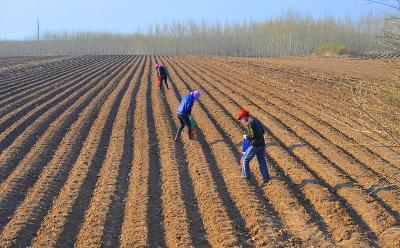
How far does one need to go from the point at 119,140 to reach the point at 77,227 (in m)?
5.66

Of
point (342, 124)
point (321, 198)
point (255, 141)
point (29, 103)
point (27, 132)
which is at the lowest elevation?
point (321, 198)

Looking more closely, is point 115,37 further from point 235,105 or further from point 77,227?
point 77,227

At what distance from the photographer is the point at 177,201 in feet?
28.5

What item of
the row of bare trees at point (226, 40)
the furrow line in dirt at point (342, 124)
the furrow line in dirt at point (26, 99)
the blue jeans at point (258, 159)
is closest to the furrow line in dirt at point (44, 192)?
the furrow line in dirt at point (26, 99)

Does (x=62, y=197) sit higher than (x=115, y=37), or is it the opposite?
(x=115, y=37)

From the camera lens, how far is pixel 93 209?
27.4 feet

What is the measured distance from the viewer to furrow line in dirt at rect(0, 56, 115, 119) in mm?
16547

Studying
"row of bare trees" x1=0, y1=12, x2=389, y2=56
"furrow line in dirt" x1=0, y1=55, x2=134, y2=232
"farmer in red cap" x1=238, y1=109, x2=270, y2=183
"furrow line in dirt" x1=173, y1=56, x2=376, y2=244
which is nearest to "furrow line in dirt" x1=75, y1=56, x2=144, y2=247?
"furrow line in dirt" x1=0, y1=55, x2=134, y2=232

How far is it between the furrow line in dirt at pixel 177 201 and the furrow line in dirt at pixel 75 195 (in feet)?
4.36

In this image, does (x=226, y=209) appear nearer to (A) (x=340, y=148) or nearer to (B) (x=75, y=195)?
(B) (x=75, y=195)

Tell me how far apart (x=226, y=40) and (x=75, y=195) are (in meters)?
91.7

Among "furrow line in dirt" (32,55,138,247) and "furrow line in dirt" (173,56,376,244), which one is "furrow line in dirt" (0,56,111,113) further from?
"furrow line in dirt" (173,56,376,244)

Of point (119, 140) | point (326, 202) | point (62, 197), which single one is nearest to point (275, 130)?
point (119, 140)

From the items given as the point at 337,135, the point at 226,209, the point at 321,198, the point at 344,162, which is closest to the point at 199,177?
the point at 226,209
